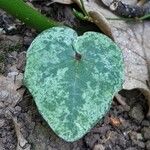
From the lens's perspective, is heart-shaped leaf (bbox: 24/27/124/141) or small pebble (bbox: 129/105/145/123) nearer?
heart-shaped leaf (bbox: 24/27/124/141)

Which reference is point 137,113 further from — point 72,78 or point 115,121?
point 72,78

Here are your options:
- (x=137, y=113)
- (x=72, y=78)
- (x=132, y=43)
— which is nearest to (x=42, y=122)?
(x=72, y=78)

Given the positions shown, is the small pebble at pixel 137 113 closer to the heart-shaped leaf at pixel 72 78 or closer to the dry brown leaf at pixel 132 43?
the dry brown leaf at pixel 132 43

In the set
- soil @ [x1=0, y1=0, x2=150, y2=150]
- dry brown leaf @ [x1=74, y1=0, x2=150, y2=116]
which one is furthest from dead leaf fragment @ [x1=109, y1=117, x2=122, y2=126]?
dry brown leaf @ [x1=74, y1=0, x2=150, y2=116]

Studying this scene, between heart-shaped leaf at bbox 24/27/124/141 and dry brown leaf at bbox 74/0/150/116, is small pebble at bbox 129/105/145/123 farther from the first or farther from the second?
heart-shaped leaf at bbox 24/27/124/141

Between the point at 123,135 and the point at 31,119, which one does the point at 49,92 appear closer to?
the point at 31,119

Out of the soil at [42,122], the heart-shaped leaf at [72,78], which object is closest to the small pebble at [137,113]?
the soil at [42,122]
